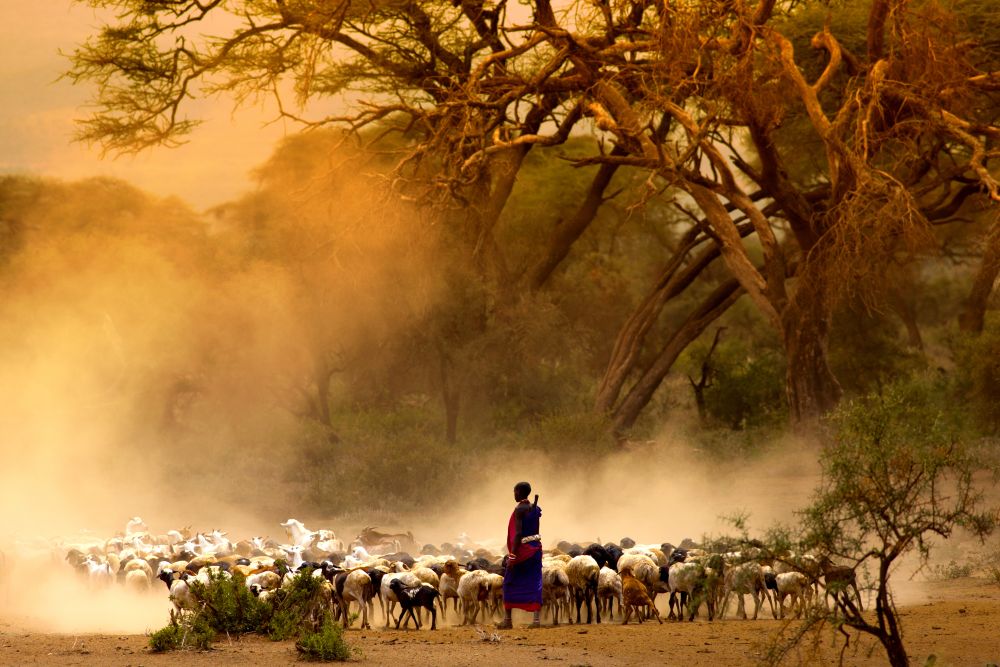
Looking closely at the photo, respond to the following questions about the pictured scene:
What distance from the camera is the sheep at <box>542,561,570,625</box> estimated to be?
39.6ft

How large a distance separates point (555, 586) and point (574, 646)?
1849 mm

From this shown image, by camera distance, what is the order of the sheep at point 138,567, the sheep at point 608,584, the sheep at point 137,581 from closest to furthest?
1. the sheep at point 608,584
2. the sheep at point 137,581
3. the sheep at point 138,567

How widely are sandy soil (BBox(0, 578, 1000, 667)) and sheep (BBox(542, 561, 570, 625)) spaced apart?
49 centimetres

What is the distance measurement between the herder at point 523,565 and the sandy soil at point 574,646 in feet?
0.92

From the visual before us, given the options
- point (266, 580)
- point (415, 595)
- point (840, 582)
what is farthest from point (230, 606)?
point (840, 582)

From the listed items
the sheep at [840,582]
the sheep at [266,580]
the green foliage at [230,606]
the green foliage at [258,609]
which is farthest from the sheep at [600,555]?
the green foliage at [230,606]

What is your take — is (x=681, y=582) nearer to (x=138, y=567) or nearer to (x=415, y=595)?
(x=415, y=595)

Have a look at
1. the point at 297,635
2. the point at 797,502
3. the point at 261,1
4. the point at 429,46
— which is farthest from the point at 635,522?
the point at 261,1

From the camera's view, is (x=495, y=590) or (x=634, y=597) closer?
(x=634, y=597)

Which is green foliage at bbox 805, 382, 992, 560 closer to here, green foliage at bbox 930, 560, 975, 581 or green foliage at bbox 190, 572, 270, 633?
green foliage at bbox 190, 572, 270, 633

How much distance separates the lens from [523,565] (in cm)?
1173

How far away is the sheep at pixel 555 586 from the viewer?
12070 millimetres

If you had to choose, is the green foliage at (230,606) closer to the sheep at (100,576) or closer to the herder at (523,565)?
the herder at (523,565)

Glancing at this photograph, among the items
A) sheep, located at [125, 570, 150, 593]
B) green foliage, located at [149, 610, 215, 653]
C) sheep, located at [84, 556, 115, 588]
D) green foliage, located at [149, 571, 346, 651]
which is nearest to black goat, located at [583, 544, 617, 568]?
green foliage, located at [149, 571, 346, 651]
